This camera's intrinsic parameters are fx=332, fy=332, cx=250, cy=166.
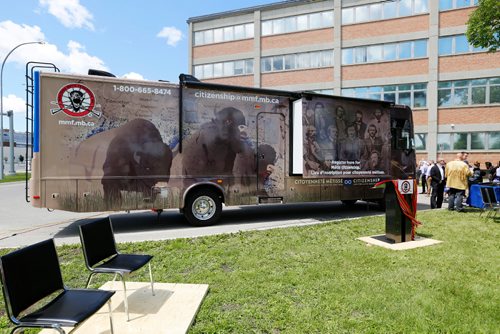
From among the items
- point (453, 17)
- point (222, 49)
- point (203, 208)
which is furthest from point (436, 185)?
point (222, 49)

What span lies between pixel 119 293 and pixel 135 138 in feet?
14.4

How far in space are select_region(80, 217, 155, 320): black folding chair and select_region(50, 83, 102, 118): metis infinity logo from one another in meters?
4.44

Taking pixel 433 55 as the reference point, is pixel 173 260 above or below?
below

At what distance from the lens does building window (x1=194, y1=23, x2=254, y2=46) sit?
3453cm

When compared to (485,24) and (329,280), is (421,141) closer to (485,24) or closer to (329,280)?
(485,24)

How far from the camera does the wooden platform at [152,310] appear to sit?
3.30m

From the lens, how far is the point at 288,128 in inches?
368

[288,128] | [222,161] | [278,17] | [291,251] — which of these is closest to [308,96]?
[288,128]

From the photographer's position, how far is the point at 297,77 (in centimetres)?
3192

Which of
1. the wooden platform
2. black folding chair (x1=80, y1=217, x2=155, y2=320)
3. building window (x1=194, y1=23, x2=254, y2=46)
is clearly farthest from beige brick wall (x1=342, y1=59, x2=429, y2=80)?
black folding chair (x1=80, y1=217, x2=155, y2=320)

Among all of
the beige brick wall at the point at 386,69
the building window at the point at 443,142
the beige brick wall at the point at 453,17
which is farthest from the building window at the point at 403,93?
the beige brick wall at the point at 453,17

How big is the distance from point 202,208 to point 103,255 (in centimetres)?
491

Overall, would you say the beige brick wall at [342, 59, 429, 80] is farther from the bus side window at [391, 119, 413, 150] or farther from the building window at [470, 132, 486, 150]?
the bus side window at [391, 119, 413, 150]

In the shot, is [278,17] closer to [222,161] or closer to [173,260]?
[222,161]
